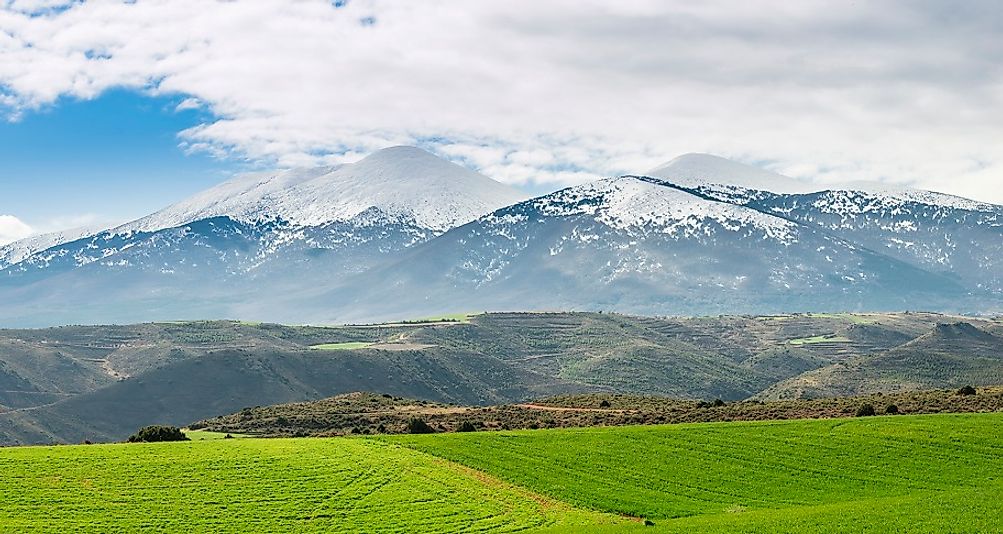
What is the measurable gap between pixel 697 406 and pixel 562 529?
1992 inches

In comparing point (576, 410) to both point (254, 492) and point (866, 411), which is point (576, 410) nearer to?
point (866, 411)

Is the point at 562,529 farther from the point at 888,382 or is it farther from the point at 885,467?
the point at 888,382

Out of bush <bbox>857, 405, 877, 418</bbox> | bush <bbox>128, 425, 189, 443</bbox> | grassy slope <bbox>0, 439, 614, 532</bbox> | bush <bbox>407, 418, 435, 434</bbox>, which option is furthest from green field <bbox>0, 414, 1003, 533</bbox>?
bush <bbox>407, 418, 435, 434</bbox>

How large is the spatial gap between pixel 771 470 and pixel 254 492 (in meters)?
29.8

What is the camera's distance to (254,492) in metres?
61.6

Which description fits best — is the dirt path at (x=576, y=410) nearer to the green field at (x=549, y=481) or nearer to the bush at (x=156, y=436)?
the green field at (x=549, y=481)

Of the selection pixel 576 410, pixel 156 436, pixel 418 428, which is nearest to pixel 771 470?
pixel 418 428

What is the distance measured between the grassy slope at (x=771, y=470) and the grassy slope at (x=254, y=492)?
12.2 feet

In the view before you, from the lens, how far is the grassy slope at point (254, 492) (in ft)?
186

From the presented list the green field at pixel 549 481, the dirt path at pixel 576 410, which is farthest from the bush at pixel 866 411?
the dirt path at pixel 576 410

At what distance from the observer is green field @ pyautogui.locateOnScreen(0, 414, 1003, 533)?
55.7 metres

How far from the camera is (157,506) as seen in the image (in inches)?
2313

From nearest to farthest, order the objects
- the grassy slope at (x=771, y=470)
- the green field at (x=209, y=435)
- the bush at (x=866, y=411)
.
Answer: the grassy slope at (x=771, y=470) < the bush at (x=866, y=411) < the green field at (x=209, y=435)

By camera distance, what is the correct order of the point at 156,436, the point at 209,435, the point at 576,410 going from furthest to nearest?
1. the point at 576,410
2. the point at 209,435
3. the point at 156,436
